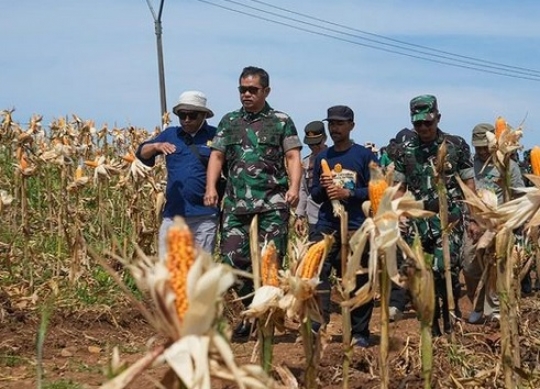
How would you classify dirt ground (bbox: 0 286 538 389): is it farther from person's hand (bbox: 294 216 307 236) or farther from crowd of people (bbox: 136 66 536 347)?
person's hand (bbox: 294 216 307 236)

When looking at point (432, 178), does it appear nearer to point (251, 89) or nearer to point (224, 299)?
point (251, 89)

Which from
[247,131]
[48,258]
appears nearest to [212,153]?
[247,131]

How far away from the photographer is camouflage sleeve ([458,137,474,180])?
231 inches

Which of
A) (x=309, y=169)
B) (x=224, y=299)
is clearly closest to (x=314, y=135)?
(x=309, y=169)

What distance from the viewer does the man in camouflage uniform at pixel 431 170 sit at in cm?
582

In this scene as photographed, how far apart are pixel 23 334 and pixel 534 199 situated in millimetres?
4499

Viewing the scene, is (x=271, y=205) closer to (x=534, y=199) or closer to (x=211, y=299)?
(x=534, y=199)

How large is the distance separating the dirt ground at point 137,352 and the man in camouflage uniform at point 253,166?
0.72m

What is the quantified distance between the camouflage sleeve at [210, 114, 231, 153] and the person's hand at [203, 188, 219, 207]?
0.28 m

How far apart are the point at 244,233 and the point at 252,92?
91 centimetres

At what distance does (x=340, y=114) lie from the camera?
6.12 metres

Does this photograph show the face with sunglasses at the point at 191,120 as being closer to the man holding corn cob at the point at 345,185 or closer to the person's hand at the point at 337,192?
the man holding corn cob at the point at 345,185

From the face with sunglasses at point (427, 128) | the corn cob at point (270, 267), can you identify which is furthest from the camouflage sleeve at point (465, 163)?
→ the corn cob at point (270, 267)

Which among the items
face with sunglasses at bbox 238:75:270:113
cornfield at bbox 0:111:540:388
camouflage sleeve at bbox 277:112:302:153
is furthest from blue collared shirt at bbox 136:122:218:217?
cornfield at bbox 0:111:540:388
